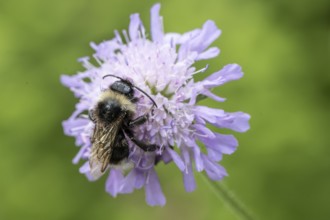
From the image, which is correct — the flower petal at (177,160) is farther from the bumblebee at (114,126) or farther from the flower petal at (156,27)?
the flower petal at (156,27)

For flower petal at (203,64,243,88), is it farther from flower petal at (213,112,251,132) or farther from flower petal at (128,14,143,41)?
flower petal at (128,14,143,41)

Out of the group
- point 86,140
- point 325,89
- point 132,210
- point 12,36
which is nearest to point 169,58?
point 86,140

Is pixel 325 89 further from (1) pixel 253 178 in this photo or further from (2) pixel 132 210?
(2) pixel 132 210

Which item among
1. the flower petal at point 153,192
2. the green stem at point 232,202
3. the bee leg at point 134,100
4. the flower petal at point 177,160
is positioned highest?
the bee leg at point 134,100

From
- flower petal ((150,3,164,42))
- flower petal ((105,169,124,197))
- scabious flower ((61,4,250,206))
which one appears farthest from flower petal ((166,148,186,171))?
flower petal ((150,3,164,42))

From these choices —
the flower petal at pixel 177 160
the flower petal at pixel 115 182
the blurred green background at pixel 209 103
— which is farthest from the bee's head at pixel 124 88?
the blurred green background at pixel 209 103

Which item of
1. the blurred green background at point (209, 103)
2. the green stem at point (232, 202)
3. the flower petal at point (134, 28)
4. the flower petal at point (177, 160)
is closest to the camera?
the flower petal at point (177, 160)

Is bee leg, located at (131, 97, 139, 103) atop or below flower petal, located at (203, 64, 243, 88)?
atop

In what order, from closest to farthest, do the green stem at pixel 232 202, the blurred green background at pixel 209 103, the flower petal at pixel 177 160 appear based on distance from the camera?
the flower petal at pixel 177 160 < the green stem at pixel 232 202 < the blurred green background at pixel 209 103

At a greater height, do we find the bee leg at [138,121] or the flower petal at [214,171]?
the bee leg at [138,121]
